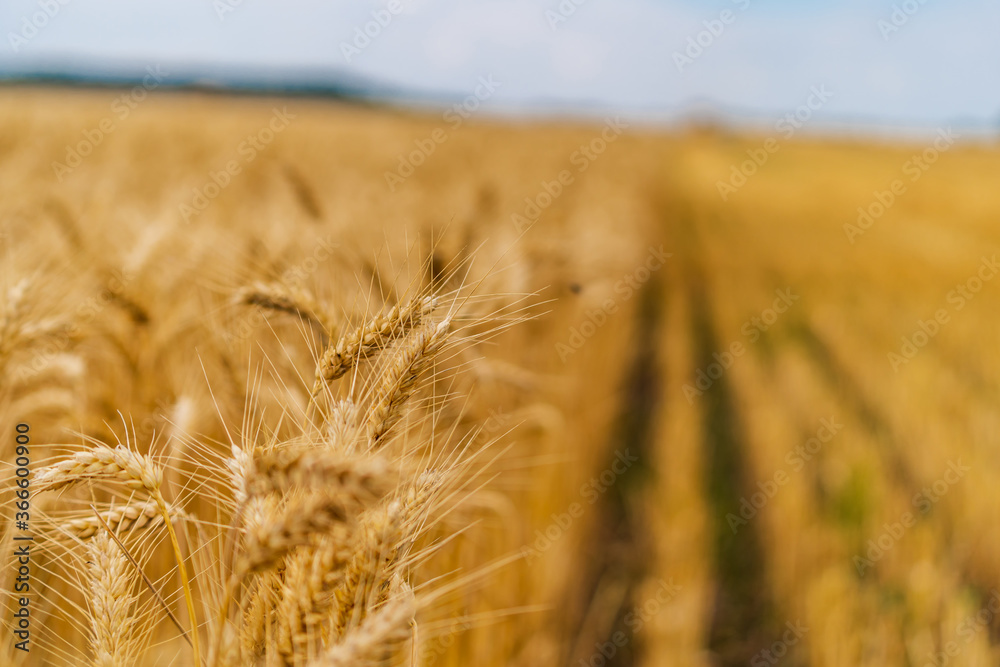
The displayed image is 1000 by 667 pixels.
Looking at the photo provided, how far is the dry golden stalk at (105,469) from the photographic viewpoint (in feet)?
1.98

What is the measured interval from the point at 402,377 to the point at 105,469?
0.95 feet

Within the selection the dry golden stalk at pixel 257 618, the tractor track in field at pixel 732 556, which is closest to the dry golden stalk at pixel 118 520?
the dry golden stalk at pixel 257 618

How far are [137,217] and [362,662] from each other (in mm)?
1862

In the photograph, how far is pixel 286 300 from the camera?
82cm

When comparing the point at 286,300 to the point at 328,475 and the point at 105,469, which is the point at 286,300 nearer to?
the point at 105,469

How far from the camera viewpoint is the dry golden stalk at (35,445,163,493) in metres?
0.60

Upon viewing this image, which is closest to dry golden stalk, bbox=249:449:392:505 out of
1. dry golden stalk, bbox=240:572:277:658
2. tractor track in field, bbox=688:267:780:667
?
dry golden stalk, bbox=240:572:277:658

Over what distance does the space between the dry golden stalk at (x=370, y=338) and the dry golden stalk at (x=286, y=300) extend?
16cm

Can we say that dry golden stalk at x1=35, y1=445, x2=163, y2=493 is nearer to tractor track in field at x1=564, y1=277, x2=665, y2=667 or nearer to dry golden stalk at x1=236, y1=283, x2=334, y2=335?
dry golden stalk at x1=236, y1=283, x2=334, y2=335

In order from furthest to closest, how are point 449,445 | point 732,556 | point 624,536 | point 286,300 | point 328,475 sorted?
point 624,536, point 732,556, point 449,445, point 286,300, point 328,475

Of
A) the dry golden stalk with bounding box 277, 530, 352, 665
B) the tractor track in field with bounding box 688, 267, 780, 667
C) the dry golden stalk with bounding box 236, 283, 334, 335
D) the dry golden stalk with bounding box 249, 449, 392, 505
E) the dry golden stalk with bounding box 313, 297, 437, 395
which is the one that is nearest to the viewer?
the dry golden stalk with bounding box 249, 449, 392, 505

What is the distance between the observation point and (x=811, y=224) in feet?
41.4

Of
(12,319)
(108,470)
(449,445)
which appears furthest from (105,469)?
(449,445)

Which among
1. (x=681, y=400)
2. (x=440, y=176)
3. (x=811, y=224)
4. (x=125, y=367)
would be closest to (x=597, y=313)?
(x=681, y=400)
